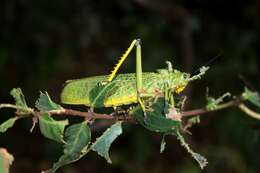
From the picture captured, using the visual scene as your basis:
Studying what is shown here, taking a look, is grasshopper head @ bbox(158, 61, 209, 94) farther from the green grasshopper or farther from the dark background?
the dark background

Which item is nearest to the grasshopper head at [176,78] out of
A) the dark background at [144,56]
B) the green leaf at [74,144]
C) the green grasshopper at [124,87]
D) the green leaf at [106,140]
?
the green grasshopper at [124,87]

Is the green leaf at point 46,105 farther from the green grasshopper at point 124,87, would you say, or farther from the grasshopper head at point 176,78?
the grasshopper head at point 176,78

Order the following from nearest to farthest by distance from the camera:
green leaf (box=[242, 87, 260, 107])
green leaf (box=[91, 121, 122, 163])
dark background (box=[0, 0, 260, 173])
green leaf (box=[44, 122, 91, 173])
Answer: green leaf (box=[44, 122, 91, 173]), green leaf (box=[91, 121, 122, 163]), green leaf (box=[242, 87, 260, 107]), dark background (box=[0, 0, 260, 173])

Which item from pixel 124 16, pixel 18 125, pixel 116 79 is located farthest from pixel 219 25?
pixel 116 79

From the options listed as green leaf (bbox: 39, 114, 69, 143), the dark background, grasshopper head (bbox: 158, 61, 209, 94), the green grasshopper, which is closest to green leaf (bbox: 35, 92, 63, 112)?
green leaf (bbox: 39, 114, 69, 143)

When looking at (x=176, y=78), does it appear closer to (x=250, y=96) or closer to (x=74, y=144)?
(x=250, y=96)
